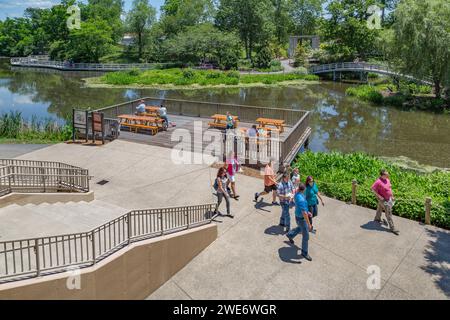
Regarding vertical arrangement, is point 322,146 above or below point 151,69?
below

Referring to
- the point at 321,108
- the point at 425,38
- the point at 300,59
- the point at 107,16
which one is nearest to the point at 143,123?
the point at 321,108

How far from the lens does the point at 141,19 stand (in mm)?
76062

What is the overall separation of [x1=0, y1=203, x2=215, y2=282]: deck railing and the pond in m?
16.6

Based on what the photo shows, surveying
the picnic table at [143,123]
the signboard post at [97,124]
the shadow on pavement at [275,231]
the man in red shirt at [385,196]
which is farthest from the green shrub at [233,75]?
the shadow on pavement at [275,231]

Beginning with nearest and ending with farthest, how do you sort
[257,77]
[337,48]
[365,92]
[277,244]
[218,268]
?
[218,268] → [277,244] → [365,92] → [257,77] → [337,48]

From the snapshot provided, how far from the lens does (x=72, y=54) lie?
7375 cm

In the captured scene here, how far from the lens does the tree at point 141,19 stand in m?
76.0

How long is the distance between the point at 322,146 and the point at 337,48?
38407mm

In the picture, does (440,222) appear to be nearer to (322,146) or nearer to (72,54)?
(322,146)

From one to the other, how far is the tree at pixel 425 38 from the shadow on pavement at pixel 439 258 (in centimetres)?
2966

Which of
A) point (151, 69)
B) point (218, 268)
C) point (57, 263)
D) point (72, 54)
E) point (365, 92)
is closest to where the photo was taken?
point (57, 263)

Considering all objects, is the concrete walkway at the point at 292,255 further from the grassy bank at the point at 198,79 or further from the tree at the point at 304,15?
the tree at the point at 304,15

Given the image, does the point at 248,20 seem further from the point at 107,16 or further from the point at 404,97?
the point at 404,97
